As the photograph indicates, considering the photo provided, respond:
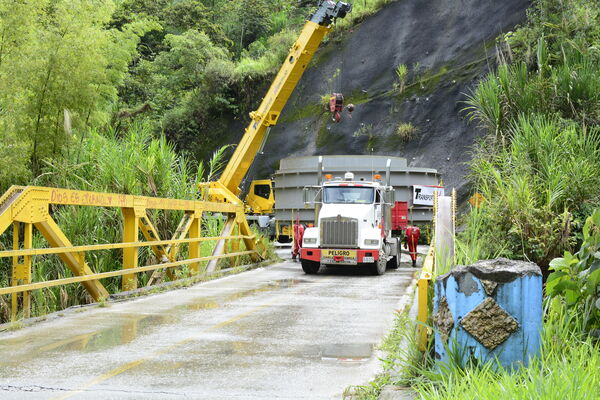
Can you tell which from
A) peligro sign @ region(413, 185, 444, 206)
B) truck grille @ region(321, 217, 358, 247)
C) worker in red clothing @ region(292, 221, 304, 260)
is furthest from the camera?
peligro sign @ region(413, 185, 444, 206)

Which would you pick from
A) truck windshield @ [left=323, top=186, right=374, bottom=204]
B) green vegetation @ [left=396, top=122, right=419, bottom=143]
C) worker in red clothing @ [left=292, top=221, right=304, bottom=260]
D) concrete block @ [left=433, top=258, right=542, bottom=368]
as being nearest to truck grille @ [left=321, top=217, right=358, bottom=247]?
truck windshield @ [left=323, top=186, right=374, bottom=204]

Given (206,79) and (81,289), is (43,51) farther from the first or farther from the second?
(206,79)

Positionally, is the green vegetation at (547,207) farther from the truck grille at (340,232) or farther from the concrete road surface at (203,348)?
the truck grille at (340,232)

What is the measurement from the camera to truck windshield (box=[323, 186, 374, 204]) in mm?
→ 19203

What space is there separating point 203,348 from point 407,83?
3776cm

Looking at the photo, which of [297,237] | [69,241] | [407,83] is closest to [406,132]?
[407,83]

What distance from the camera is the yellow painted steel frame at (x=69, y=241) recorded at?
9.24 metres

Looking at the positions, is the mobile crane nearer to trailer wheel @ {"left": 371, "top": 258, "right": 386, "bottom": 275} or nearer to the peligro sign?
the peligro sign

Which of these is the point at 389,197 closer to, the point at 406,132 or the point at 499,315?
the point at 499,315

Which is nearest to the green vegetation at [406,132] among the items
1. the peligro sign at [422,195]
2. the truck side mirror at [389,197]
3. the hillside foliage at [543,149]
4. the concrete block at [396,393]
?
the peligro sign at [422,195]

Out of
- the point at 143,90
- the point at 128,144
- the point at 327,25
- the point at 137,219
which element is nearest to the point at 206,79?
the point at 143,90

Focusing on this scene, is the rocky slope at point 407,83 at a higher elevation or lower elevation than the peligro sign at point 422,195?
higher

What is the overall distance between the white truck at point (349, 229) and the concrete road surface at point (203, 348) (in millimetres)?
5018

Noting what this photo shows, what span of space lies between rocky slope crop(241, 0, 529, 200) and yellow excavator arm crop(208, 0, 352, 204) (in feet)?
44.0
